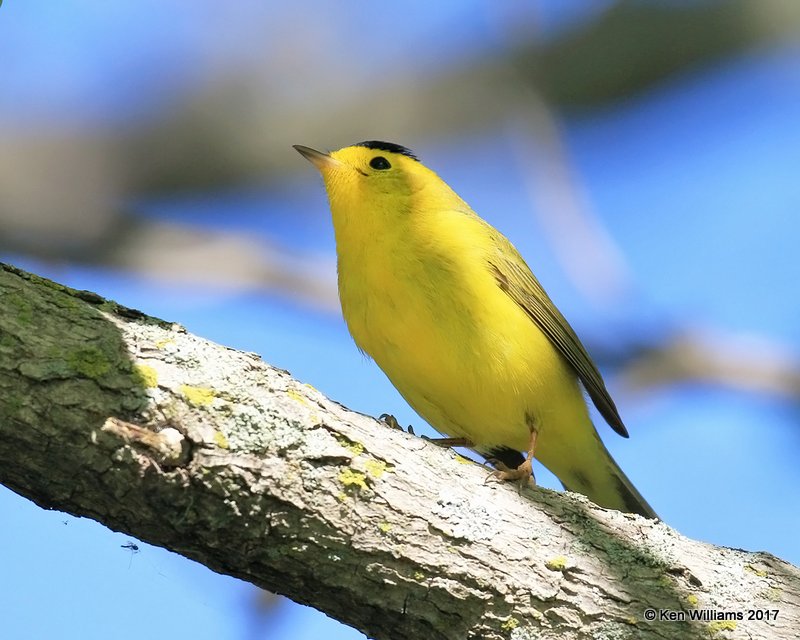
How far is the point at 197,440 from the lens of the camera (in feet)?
9.63

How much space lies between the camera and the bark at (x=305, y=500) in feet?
9.35

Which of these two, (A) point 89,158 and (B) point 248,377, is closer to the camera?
(B) point 248,377

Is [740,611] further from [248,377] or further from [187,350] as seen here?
[187,350]

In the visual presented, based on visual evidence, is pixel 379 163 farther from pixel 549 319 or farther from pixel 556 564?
pixel 556 564

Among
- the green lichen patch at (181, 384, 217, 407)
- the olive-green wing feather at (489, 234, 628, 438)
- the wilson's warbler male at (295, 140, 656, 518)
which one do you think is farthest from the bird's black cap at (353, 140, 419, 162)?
the green lichen patch at (181, 384, 217, 407)

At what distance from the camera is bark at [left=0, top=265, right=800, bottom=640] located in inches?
112

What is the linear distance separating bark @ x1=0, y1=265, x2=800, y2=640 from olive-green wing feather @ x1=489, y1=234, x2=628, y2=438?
1647 millimetres

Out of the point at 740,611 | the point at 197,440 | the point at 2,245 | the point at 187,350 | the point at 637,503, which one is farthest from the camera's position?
the point at 2,245

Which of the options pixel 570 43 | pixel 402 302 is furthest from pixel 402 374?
pixel 570 43

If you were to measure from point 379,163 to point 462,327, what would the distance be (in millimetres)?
1435

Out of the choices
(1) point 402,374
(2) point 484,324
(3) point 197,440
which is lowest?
(3) point 197,440

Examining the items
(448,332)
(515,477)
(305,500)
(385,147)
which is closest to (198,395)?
(305,500)

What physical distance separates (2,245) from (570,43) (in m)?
4.01

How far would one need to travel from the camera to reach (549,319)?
5250 millimetres
